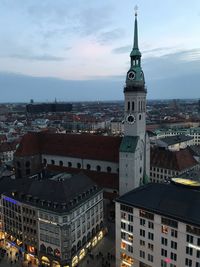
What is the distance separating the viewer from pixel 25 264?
198ft

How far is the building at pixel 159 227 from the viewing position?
4691 centimetres

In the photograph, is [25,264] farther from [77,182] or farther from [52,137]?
[52,137]

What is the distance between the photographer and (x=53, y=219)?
56.9 metres

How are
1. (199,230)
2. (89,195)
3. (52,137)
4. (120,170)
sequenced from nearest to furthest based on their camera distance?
(199,230) < (89,195) < (120,170) < (52,137)

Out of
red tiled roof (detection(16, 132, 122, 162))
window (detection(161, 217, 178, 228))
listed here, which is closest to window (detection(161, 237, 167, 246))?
window (detection(161, 217, 178, 228))

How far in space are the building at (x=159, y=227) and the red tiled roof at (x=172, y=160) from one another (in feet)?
124

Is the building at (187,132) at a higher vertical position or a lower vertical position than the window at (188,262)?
higher

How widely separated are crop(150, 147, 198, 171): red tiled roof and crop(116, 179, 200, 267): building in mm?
37682

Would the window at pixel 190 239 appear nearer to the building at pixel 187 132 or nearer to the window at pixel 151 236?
the window at pixel 151 236

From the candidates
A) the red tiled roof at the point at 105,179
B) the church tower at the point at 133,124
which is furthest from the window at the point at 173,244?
the red tiled roof at the point at 105,179

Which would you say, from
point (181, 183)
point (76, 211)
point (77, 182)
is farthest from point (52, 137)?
point (181, 183)

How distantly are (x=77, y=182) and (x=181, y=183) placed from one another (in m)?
23.2

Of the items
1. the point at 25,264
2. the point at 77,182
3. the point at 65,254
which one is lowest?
the point at 25,264

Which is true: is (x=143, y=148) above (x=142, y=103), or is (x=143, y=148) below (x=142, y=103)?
below
